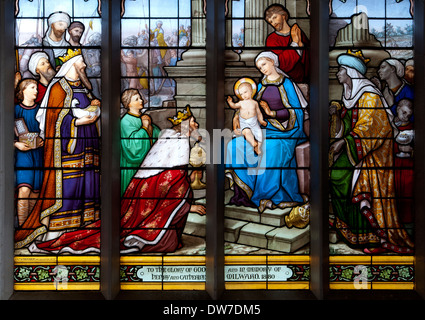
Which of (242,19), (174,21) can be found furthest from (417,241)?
(174,21)

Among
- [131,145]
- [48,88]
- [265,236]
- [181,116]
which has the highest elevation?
[48,88]

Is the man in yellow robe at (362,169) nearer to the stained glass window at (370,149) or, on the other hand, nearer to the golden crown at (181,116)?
the stained glass window at (370,149)

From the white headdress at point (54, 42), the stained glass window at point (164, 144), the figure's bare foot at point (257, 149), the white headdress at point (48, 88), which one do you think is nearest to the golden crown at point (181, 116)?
the stained glass window at point (164, 144)

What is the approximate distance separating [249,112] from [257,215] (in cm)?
93

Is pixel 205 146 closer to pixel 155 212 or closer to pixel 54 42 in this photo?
pixel 155 212

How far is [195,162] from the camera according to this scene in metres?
3.72

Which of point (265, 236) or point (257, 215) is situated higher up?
point (257, 215)

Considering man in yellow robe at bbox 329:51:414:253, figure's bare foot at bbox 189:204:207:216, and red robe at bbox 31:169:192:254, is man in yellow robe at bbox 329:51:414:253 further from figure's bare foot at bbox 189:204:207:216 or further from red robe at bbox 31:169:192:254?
red robe at bbox 31:169:192:254

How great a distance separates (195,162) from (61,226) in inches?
52.0

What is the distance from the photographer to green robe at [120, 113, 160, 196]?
3.72 metres

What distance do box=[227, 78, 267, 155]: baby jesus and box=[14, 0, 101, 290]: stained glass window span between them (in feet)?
4.15

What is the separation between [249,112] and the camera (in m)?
3.73

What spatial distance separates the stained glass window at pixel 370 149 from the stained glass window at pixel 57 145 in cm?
215

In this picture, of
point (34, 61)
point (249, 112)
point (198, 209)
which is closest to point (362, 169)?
point (249, 112)
